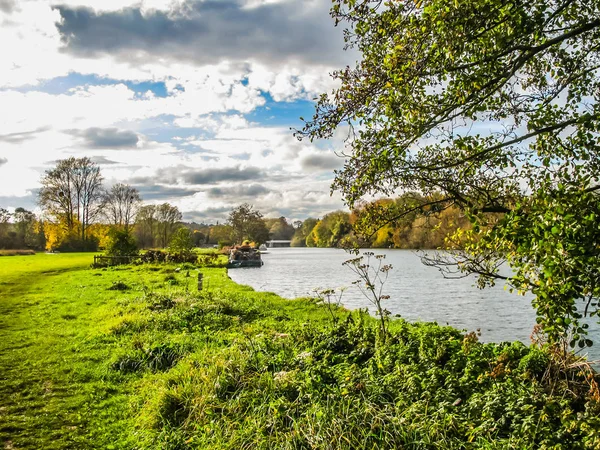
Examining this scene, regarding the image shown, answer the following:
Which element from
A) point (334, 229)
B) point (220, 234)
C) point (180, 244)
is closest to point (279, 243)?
point (220, 234)

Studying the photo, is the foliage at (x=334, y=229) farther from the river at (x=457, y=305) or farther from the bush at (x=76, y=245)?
the bush at (x=76, y=245)

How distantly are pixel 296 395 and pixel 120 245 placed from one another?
1533 inches

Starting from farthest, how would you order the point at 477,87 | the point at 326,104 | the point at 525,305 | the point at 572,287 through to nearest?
the point at 525,305
the point at 326,104
the point at 477,87
the point at 572,287

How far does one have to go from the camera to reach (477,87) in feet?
15.6

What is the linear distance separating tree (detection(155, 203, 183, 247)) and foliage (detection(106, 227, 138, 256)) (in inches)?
1466

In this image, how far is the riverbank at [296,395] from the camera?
429cm

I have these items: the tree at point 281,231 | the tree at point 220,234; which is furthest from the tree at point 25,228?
the tree at point 281,231

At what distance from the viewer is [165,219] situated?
3130 inches

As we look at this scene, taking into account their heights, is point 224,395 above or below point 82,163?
below

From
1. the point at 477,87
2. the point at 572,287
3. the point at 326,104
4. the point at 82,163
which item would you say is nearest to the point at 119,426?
the point at 326,104

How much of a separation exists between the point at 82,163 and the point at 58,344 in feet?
180

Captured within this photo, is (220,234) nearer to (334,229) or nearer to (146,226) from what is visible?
(146,226)

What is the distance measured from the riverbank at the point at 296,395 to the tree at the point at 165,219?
2808 inches

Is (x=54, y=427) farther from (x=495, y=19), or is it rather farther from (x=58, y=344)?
(x=495, y=19)
